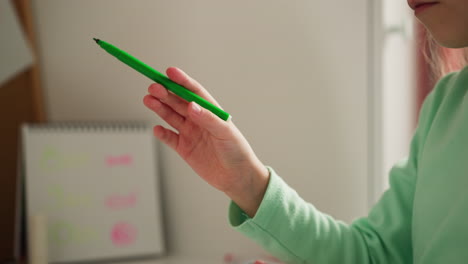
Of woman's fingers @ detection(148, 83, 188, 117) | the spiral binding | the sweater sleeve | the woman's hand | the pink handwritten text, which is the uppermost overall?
woman's fingers @ detection(148, 83, 188, 117)

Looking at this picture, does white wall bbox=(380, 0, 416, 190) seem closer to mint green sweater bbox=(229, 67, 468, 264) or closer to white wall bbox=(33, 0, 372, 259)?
white wall bbox=(33, 0, 372, 259)

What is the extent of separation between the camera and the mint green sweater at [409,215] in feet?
1.23

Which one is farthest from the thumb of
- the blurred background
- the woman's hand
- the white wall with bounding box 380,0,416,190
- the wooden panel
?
the wooden panel

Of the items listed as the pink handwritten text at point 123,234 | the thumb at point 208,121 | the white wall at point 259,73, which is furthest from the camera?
the pink handwritten text at point 123,234

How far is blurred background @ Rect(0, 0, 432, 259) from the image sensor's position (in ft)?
2.06

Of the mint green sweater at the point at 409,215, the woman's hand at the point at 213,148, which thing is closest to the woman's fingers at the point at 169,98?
the woman's hand at the point at 213,148

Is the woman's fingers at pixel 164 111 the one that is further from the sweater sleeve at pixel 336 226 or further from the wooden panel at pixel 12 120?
the wooden panel at pixel 12 120

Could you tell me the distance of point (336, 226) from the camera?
1.51 feet

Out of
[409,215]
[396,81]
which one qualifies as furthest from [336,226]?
[396,81]

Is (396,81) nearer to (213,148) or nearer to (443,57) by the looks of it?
(443,57)

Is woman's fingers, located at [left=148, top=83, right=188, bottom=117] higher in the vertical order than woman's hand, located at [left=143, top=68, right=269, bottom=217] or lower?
higher

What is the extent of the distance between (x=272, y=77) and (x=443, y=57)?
0.78 ft

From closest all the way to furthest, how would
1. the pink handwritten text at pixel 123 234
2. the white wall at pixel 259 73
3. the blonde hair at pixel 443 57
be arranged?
the blonde hair at pixel 443 57 → the white wall at pixel 259 73 → the pink handwritten text at pixel 123 234

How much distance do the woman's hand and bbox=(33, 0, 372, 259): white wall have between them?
0.55 ft
